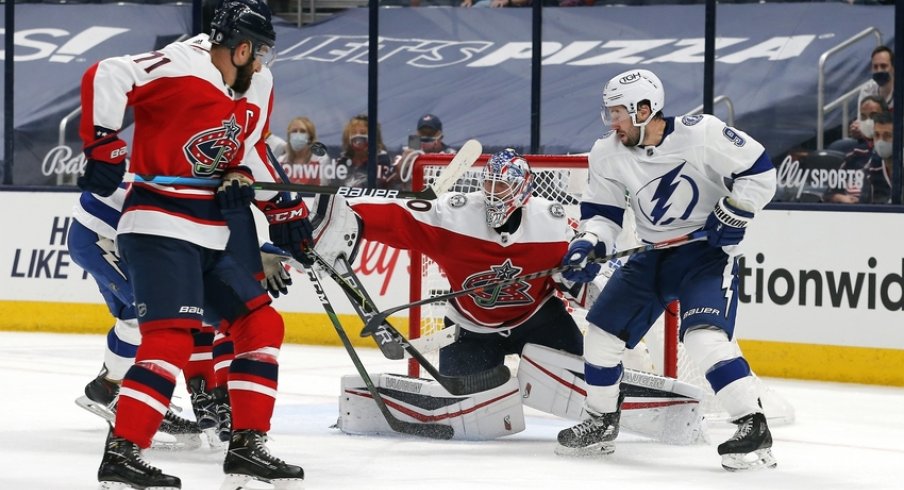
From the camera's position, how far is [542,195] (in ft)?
17.0

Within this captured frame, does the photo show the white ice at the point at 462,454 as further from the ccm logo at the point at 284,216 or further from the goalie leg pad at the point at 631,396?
the ccm logo at the point at 284,216

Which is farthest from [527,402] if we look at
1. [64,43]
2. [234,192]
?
[64,43]

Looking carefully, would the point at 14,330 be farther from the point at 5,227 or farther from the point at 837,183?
the point at 837,183

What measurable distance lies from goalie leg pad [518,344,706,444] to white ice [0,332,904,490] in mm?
65

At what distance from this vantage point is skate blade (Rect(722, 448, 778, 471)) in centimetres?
383

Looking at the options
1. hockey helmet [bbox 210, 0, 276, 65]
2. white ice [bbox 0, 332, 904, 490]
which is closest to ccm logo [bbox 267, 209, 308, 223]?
hockey helmet [bbox 210, 0, 276, 65]

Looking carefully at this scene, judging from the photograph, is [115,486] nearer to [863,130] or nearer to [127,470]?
[127,470]

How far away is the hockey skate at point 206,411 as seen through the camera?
4051mm

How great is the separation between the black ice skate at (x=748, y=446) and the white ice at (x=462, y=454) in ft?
0.12

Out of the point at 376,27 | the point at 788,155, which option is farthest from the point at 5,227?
the point at 788,155

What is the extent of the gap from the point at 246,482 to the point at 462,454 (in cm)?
93

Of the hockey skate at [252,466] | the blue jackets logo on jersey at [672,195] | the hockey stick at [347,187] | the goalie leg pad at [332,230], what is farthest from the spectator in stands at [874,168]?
the hockey skate at [252,466]

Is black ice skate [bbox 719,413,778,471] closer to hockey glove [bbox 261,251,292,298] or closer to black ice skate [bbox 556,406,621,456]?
black ice skate [bbox 556,406,621,456]

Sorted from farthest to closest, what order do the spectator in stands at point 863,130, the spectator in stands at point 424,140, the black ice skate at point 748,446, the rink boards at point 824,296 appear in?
1. the spectator in stands at point 424,140
2. the spectator in stands at point 863,130
3. the rink boards at point 824,296
4. the black ice skate at point 748,446
